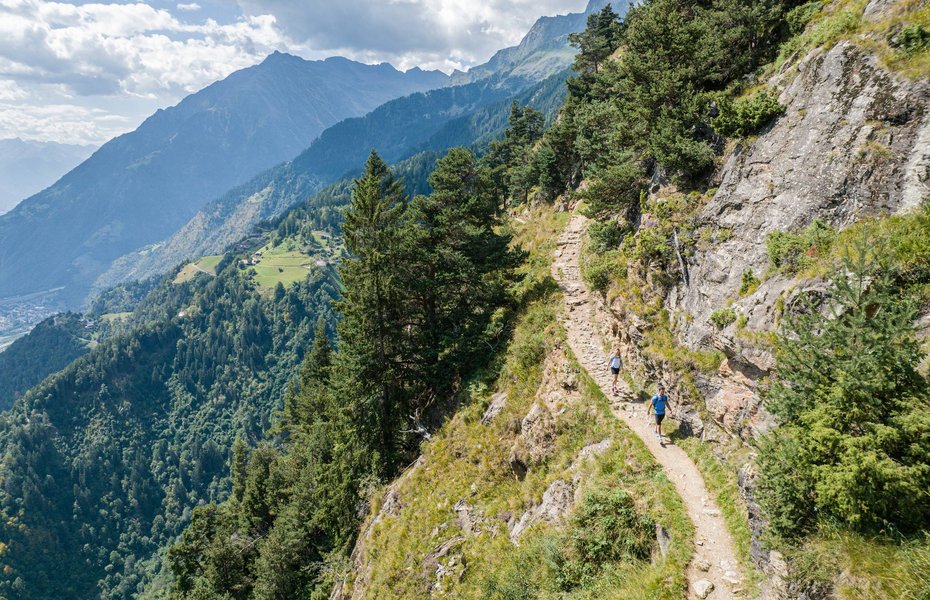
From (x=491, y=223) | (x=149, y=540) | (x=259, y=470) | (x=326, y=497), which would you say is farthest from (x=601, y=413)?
(x=149, y=540)

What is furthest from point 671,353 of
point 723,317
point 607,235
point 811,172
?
point 607,235

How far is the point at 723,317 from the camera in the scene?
14.5 meters

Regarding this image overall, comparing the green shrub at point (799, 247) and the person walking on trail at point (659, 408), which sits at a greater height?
the green shrub at point (799, 247)

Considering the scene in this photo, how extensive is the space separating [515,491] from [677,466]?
7.52 metres

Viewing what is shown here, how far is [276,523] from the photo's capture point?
39438 mm

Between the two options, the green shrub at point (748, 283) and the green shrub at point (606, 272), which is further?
the green shrub at point (606, 272)

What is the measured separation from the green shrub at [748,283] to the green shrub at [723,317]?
2.87 feet

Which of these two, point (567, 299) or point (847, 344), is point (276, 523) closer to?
point (567, 299)

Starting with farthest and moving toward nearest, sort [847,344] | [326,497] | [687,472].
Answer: [326,497] → [687,472] → [847,344]

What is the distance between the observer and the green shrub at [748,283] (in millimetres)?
14398

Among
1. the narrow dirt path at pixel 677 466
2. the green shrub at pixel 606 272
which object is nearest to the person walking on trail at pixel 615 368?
the narrow dirt path at pixel 677 466

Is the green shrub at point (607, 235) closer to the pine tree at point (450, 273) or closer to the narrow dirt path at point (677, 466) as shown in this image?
the narrow dirt path at point (677, 466)

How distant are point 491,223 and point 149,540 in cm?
20949

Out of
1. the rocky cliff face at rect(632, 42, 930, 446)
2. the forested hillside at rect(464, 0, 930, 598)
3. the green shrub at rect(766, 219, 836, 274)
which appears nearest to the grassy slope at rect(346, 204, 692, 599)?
the forested hillside at rect(464, 0, 930, 598)
